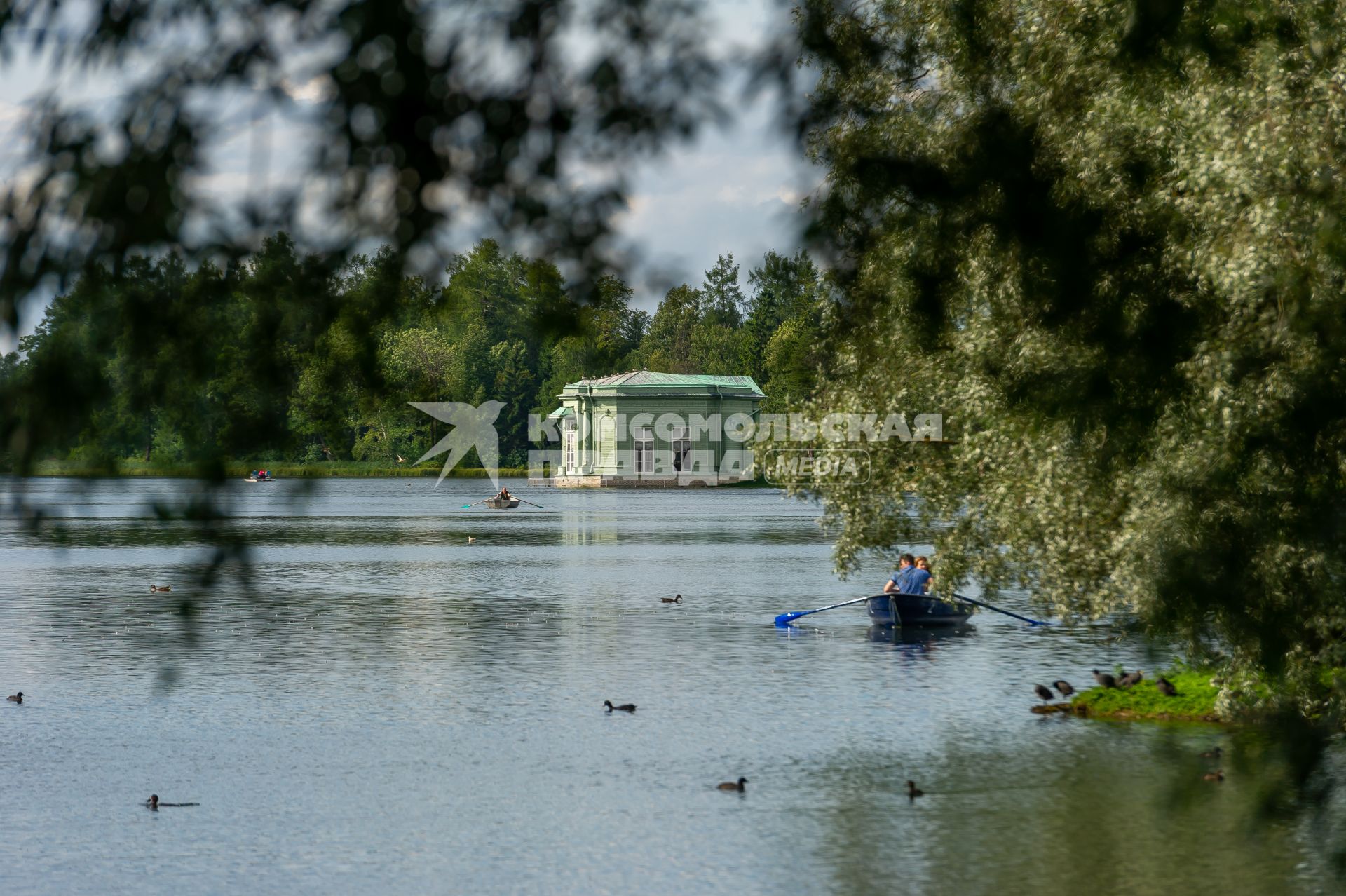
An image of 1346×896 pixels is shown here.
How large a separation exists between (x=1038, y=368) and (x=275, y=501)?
9.98 feet

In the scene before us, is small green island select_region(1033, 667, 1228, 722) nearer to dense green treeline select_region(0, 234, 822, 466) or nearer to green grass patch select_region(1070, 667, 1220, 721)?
green grass patch select_region(1070, 667, 1220, 721)

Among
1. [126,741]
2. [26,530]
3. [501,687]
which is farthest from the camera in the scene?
[501,687]

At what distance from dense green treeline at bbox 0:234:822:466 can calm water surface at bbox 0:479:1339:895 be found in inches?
8.7

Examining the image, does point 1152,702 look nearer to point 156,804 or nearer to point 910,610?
point 910,610

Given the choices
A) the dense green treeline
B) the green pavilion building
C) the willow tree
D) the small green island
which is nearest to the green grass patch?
the small green island

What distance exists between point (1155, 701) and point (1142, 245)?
46.1 feet

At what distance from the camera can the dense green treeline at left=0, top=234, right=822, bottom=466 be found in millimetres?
4438

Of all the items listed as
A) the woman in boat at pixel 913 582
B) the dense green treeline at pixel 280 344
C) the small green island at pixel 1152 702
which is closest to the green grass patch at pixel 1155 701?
the small green island at pixel 1152 702

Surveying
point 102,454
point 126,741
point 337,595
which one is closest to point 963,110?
point 102,454

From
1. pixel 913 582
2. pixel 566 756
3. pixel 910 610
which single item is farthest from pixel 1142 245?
pixel 910 610

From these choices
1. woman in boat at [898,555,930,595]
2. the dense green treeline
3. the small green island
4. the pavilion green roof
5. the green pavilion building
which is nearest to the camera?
the dense green treeline

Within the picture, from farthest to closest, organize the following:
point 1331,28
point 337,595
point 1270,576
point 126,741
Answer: point 337,595 → point 126,741 → point 1331,28 → point 1270,576

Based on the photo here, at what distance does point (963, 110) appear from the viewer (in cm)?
694

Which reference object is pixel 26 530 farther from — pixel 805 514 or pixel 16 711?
pixel 805 514
